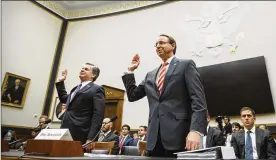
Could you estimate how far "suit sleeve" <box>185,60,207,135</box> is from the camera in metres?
1.34

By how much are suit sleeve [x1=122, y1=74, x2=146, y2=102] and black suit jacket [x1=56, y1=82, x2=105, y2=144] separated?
61cm

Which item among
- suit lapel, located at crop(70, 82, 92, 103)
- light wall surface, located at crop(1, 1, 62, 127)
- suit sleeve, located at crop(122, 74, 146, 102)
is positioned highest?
light wall surface, located at crop(1, 1, 62, 127)

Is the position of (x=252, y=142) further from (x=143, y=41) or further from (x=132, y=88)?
(x=143, y=41)

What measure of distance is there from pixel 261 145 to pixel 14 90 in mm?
6041

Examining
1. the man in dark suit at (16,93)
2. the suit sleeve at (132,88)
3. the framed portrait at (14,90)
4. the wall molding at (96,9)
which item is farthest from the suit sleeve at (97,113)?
the wall molding at (96,9)

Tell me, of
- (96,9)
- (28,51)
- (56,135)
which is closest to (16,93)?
(28,51)

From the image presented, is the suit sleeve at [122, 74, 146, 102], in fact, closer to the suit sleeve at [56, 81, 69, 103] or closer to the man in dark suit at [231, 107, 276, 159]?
the suit sleeve at [56, 81, 69, 103]

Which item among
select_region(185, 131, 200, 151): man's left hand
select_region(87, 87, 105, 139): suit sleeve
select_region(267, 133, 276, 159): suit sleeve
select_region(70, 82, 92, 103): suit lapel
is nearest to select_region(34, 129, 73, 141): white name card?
select_region(185, 131, 200, 151): man's left hand

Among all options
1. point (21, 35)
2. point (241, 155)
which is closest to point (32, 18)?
point (21, 35)

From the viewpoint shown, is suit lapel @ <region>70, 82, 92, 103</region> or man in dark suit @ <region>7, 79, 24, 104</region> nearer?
suit lapel @ <region>70, 82, 92, 103</region>

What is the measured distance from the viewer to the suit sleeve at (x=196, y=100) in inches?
52.9

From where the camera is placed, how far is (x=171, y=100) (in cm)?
147

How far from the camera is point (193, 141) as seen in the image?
1.25m

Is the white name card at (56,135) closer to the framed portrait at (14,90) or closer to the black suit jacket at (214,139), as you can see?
the black suit jacket at (214,139)
